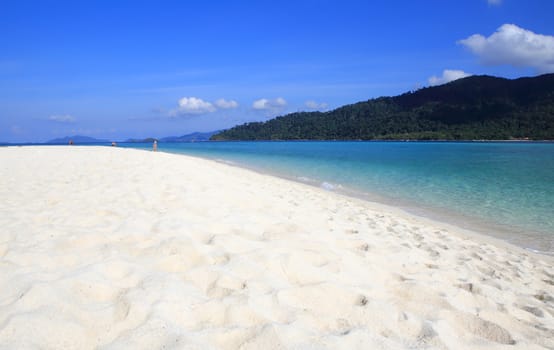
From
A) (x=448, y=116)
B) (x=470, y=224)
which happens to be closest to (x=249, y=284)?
(x=470, y=224)

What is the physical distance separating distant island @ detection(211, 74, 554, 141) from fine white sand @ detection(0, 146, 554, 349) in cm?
10852

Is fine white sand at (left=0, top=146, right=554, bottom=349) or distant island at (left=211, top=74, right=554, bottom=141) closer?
fine white sand at (left=0, top=146, right=554, bottom=349)

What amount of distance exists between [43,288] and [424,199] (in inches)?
426

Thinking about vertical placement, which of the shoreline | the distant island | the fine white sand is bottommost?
the shoreline

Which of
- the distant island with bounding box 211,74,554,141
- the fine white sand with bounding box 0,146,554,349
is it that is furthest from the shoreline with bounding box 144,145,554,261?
the distant island with bounding box 211,74,554,141

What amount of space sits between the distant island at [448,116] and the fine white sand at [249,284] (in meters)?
109

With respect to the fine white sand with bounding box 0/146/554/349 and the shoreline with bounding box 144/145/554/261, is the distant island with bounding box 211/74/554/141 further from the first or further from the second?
the fine white sand with bounding box 0/146/554/349

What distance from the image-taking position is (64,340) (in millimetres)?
2115

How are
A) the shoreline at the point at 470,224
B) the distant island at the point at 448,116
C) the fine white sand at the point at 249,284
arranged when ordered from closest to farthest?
the fine white sand at the point at 249,284
the shoreline at the point at 470,224
the distant island at the point at 448,116

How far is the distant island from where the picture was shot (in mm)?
101062

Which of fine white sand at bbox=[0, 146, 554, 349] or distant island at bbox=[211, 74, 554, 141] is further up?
distant island at bbox=[211, 74, 554, 141]

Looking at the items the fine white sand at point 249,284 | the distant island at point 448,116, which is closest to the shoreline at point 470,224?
the fine white sand at point 249,284

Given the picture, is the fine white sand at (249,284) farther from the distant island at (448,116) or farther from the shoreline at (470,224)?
the distant island at (448,116)

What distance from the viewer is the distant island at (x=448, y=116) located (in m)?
101
